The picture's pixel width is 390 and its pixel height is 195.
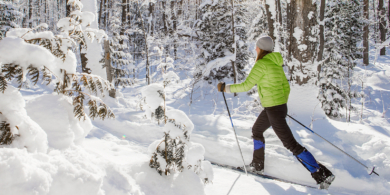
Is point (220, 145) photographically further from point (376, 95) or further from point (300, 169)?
point (376, 95)

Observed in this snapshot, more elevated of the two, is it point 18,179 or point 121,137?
point 18,179

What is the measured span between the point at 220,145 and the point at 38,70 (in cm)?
307

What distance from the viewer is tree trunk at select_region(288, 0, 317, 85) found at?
5.21 m

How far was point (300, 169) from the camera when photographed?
319 centimetres

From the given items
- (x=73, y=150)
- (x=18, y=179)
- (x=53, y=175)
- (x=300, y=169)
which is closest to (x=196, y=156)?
(x=73, y=150)

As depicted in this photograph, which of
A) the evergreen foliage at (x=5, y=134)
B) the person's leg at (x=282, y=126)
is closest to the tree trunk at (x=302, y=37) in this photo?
the person's leg at (x=282, y=126)

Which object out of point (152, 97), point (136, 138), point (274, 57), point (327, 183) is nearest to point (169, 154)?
point (152, 97)

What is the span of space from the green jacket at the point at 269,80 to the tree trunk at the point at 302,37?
2.96 m

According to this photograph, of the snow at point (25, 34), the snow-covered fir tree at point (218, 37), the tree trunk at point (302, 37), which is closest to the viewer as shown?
the snow at point (25, 34)

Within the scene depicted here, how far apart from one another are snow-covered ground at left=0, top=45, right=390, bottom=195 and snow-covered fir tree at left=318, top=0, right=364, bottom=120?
16.7ft

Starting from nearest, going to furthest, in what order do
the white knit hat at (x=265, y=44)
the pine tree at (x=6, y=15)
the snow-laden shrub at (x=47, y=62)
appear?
the snow-laden shrub at (x=47, y=62) < the white knit hat at (x=265, y=44) < the pine tree at (x=6, y=15)

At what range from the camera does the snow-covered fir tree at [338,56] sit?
33.3 feet

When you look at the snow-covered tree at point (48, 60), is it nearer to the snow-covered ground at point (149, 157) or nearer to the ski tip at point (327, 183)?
the snow-covered ground at point (149, 157)

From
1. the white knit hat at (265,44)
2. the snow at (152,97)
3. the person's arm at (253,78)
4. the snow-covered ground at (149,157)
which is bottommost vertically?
the snow-covered ground at (149,157)
